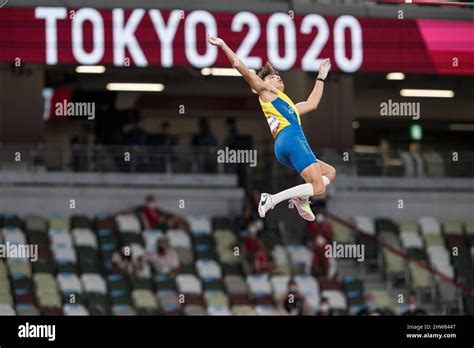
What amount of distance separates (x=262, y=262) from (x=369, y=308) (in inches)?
83.9

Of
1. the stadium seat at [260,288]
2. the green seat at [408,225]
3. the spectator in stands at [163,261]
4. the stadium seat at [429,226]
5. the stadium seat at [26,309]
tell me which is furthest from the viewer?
the stadium seat at [429,226]

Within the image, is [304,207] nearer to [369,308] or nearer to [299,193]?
[299,193]

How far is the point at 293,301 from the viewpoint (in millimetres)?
24547

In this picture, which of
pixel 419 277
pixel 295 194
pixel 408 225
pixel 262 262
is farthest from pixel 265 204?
pixel 408 225

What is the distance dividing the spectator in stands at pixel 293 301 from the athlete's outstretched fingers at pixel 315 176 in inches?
445

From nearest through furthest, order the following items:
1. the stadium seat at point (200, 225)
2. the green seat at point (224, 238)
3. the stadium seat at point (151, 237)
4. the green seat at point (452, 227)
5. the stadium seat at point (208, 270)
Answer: the stadium seat at point (208, 270) → the stadium seat at point (151, 237) → the green seat at point (224, 238) → the stadium seat at point (200, 225) → the green seat at point (452, 227)

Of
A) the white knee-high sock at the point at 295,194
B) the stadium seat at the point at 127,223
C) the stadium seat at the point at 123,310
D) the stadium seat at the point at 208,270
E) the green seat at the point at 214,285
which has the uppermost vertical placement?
the stadium seat at the point at 127,223

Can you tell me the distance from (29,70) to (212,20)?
5.79 m

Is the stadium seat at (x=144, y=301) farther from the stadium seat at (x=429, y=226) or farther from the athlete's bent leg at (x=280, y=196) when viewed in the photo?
the athlete's bent leg at (x=280, y=196)

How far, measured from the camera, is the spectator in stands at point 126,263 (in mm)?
25156

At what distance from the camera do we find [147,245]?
85.0 feet

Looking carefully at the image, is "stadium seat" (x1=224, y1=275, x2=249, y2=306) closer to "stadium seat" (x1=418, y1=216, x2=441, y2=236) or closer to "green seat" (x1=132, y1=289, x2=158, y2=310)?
"green seat" (x1=132, y1=289, x2=158, y2=310)

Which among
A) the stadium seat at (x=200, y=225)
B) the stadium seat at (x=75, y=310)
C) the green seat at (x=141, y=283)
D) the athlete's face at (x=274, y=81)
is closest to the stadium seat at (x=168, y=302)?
the green seat at (x=141, y=283)
